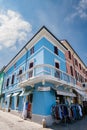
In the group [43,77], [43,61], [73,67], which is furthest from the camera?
[73,67]

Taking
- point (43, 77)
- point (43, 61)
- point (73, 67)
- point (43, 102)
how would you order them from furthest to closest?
point (73, 67) → point (43, 61) → point (43, 102) → point (43, 77)

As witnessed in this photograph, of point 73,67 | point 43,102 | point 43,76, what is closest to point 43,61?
point 43,76

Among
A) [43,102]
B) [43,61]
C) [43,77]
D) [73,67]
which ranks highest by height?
[73,67]

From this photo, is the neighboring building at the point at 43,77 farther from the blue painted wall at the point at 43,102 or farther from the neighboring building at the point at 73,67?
the neighboring building at the point at 73,67

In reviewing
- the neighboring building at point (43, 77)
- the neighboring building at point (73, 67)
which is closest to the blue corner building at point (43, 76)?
the neighboring building at point (43, 77)

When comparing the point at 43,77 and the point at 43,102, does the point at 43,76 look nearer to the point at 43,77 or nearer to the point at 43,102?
the point at 43,77

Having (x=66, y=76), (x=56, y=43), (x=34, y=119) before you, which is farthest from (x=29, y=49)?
(x=34, y=119)

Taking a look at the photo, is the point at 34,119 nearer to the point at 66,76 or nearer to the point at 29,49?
the point at 66,76

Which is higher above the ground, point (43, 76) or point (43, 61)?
point (43, 61)

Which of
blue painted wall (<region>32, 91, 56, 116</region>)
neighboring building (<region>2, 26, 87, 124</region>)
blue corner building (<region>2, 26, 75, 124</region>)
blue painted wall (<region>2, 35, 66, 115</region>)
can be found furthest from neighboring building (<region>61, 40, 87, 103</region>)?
blue painted wall (<region>32, 91, 56, 116</region>)

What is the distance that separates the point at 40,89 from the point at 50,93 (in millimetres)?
1054

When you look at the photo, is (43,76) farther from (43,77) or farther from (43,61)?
(43,61)

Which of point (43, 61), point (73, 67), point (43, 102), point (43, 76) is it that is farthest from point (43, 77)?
point (73, 67)

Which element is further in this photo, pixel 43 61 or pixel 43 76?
pixel 43 61
